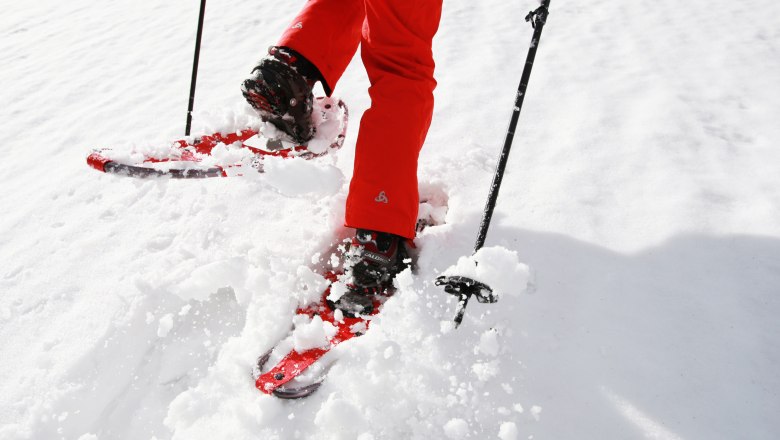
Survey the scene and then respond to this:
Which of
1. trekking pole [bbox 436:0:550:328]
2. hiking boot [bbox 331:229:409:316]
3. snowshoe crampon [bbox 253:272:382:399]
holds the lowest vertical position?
snowshoe crampon [bbox 253:272:382:399]

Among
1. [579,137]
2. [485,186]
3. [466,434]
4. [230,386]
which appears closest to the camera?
[466,434]

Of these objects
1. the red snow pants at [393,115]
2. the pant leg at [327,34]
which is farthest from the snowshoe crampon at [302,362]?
the pant leg at [327,34]

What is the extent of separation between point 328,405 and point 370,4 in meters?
1.01

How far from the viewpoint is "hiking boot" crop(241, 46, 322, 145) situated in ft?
5.09

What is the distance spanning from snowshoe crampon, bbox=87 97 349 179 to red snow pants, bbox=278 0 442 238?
339mm

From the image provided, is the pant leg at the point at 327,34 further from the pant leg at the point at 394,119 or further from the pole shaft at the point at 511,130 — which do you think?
the pole shaft at the point at 511,130

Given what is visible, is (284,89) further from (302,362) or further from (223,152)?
(302,362)

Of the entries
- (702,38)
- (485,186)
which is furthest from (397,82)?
(702,38)

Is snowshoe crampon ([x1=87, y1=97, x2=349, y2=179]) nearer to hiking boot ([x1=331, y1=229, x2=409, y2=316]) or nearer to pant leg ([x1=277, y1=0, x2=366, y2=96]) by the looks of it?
pant leg ([x1=277, y1=0, x2=366, y2=96])

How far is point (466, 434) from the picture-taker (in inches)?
37.9

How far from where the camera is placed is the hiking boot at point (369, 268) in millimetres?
1284

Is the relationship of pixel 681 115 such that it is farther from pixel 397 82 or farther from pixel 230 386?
pixel 230 386

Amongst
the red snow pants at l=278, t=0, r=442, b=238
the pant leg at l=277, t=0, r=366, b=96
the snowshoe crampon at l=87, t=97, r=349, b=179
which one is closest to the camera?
the red snow pants at l=278, t=0, r=442, b=238

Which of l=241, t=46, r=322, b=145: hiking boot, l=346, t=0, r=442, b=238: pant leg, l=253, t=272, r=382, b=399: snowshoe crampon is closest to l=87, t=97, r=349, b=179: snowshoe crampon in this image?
l=241, t=46, r=322, b=145: hiking boot
